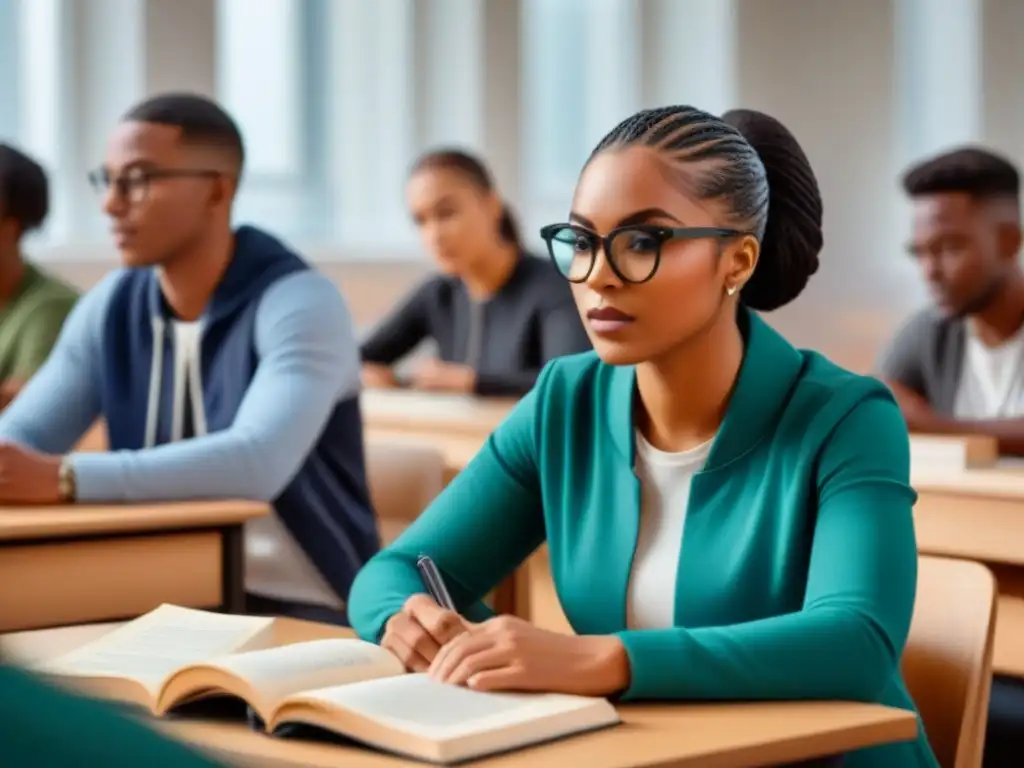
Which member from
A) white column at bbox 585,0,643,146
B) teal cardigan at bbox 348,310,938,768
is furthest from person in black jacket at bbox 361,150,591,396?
teal cardigan at bbox 348,310,938,768

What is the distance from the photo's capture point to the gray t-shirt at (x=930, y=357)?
4020mm

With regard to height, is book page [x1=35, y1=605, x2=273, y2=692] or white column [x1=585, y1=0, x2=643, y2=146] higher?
white column [x1=585, y1=0, x2=643, y2=146]

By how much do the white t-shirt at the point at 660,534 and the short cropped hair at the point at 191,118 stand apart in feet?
5.19

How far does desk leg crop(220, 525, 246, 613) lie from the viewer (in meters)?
2.35

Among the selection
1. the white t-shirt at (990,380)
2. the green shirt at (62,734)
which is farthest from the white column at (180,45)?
the green shirt at (62,734)

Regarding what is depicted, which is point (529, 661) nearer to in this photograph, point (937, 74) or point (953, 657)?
point (953, 657)

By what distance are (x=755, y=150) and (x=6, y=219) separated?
3.00m

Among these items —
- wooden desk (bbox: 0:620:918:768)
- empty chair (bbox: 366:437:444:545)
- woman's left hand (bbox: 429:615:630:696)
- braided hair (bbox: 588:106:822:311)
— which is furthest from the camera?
empty chair (bbox: 366:437:444:545)

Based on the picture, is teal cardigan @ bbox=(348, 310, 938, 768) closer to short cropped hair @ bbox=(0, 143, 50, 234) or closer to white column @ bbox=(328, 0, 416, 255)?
short cropped hair @ bbox=(0, 143, 50, 234)

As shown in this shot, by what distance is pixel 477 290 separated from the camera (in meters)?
5.17

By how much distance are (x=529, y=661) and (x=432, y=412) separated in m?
2.60

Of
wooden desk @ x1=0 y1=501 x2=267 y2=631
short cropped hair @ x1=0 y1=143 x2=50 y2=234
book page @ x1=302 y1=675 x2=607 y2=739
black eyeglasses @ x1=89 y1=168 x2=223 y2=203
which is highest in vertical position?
black eyeglasses @ x1=89 y1=168 x2=223 y2=203

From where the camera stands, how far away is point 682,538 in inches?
62.4

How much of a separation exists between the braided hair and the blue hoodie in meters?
1.13
